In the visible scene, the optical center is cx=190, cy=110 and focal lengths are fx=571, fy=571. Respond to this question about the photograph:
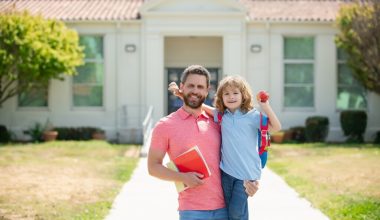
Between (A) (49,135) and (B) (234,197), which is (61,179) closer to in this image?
(B) (234,197)

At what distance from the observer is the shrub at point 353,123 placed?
1812 centimetres

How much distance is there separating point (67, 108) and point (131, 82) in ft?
7.64

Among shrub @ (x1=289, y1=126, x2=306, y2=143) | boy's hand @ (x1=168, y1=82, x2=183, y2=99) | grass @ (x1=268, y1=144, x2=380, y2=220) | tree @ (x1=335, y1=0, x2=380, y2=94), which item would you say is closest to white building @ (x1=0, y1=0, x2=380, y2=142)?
shrub @ (x1=289, y1=126, x2=306, y2=143)

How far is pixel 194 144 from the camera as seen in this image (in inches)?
146

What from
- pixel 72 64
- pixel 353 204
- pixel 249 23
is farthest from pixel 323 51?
pixel 353 204

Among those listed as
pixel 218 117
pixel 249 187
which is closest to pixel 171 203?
pixel 218 117

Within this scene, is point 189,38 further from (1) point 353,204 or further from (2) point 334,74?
(1) point 353,204

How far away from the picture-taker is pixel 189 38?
20.7 meters

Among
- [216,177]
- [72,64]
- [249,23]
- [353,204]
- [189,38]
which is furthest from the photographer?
[189,38]

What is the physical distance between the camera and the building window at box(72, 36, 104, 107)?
19078 mm

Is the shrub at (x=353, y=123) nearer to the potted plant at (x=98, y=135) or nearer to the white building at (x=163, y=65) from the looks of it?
the white building at (x=163, y=65)

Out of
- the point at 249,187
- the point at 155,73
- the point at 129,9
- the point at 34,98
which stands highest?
the point at 129,9

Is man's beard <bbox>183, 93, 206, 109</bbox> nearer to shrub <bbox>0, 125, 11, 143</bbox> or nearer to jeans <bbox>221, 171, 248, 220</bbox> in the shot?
jeans <bbox>221, 171, 248, 220</bbox>

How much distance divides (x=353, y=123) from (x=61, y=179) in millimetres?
10971
